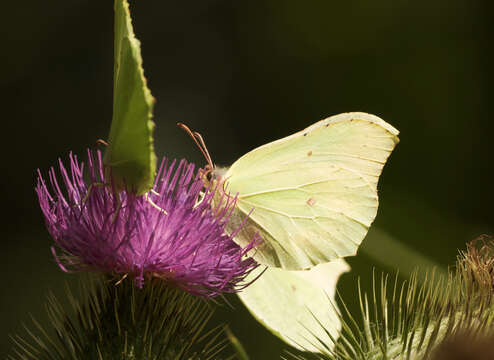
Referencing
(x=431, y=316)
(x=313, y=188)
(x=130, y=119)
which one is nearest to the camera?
(x=130, y=119)

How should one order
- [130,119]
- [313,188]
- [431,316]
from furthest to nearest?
1. [313,188]
2. [431,316]
3. [130,119]

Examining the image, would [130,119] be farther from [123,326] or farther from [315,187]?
[315,187]

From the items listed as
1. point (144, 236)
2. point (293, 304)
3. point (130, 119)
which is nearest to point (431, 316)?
point (293, 304)

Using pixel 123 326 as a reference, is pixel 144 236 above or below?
above

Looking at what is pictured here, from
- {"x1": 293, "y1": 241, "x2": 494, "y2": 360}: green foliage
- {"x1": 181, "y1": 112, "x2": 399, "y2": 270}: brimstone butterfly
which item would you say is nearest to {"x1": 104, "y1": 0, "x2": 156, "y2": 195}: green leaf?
{"x1": 181, "y1": 112, "x2": 399, "y2": 270}: brimstone butterfly

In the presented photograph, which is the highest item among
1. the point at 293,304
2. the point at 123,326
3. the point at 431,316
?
the point at 431,316

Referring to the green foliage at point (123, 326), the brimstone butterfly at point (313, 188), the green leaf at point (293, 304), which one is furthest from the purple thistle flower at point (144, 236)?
the green leaf at point (293, 304)

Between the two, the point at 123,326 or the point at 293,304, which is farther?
the point at 293,304

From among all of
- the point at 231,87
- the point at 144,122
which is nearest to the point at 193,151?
the point at 231,87

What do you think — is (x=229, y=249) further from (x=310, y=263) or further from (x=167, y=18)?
(x=167, y=18)
